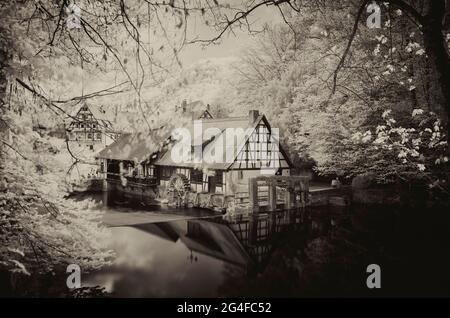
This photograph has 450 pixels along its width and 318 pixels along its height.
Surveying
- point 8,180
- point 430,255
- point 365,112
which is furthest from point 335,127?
point 8,180

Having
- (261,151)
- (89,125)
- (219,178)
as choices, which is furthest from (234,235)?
(89,125)

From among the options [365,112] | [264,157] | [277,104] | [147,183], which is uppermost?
[277,104]

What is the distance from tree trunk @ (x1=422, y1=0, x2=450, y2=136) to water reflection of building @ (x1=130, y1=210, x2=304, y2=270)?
11.0 metres

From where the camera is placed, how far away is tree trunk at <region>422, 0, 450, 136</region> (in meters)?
4.24

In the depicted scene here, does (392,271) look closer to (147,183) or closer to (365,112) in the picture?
(365,112)

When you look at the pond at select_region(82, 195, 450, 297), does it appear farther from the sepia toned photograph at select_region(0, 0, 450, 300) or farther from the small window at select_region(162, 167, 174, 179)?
the small window at select_region(162, 167, 174, 179)

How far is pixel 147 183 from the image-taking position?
2878 cm

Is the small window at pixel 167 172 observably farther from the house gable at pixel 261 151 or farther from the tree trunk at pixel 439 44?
the tree trunk at pixel 439 44

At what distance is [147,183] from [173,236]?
11.4 meters

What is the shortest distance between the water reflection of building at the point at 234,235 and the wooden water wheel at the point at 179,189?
4224mm

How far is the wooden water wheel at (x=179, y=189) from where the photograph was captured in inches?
965

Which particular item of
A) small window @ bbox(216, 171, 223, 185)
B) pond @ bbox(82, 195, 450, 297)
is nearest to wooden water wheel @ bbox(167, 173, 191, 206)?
pond @ bbox(82, 195, 450, 297)

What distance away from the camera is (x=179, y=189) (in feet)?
80.9

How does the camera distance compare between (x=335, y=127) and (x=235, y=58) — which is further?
(x=235, y=58)
